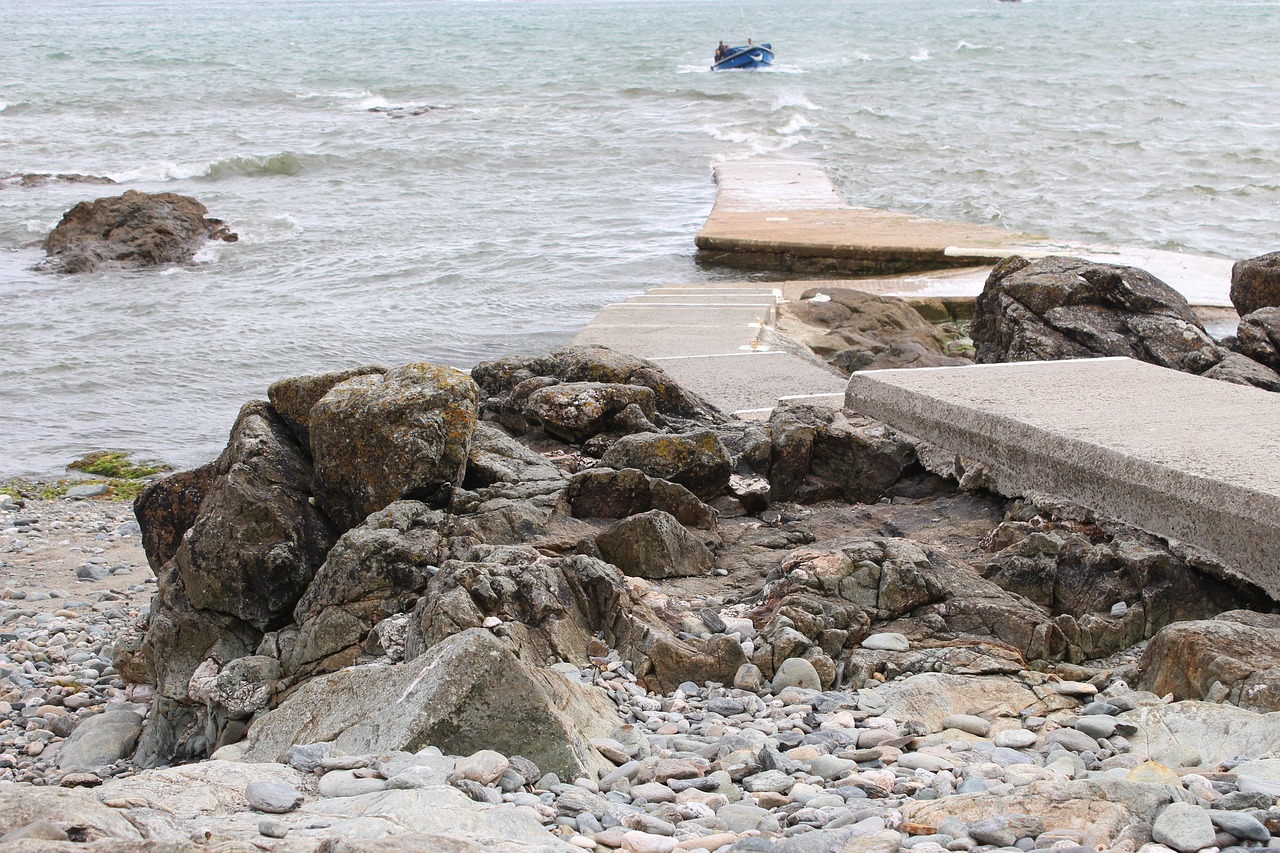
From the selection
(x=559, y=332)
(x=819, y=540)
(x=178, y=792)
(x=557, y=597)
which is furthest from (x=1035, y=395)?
(x=559, y=332)

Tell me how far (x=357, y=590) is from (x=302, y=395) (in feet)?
3.97

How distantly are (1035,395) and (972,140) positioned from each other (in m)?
21.8

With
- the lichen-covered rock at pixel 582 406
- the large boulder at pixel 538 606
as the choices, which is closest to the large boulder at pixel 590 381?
the lichen-covered rock at pixel 582 406

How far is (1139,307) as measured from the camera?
7062 millimetres

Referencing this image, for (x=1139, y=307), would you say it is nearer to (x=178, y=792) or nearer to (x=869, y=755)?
(x=869, y=755)

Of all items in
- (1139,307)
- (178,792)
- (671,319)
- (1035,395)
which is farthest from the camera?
(671,319)

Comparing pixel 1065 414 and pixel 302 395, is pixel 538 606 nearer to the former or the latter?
pixel 302 395

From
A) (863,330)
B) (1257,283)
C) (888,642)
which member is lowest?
(863,330)

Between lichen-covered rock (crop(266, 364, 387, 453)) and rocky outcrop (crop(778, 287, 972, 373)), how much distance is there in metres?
4.51

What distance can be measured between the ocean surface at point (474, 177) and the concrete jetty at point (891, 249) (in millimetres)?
652

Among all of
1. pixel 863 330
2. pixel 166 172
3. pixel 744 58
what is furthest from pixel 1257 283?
pixel 744 58

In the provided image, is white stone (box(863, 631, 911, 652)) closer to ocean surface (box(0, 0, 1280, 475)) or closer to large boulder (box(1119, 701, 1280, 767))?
large boulder (box(1119, 701, 1280, 767))

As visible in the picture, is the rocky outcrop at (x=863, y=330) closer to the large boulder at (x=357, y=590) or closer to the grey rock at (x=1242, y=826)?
the large boulder at (x=357, y=590)

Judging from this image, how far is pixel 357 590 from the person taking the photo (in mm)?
3834
